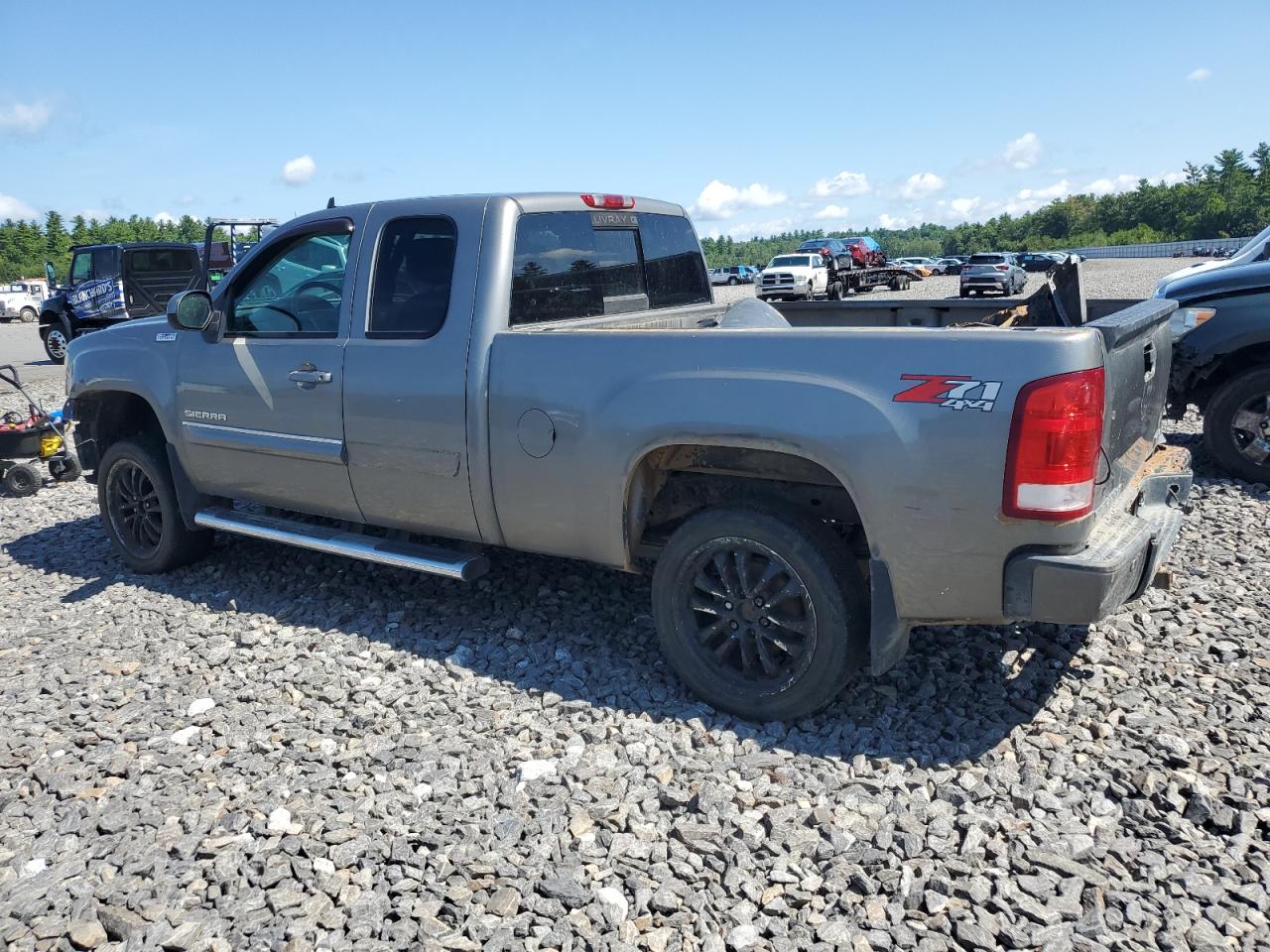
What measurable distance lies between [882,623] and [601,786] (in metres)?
1.15

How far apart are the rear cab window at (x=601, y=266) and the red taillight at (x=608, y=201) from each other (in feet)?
0.16

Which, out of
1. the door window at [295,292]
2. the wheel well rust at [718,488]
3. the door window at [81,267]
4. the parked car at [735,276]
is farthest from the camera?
the parked car at [735,276]

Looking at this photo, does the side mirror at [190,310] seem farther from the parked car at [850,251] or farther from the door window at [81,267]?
the parked car at [850,251]

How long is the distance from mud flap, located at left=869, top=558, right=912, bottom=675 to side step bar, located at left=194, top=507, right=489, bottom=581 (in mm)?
1779

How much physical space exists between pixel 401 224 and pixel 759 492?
215 centimetres

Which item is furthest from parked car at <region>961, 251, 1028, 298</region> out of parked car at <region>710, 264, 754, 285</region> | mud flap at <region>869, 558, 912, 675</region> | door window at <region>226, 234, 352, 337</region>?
mud flap at <region>869, 558, 912, 675</region>

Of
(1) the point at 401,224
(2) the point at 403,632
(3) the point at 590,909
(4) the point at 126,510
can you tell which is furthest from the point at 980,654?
(4) the point at 126,510

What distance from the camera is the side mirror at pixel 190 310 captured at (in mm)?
4961

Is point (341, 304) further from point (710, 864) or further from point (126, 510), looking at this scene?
point (710, 864)

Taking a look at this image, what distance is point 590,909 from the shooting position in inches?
107

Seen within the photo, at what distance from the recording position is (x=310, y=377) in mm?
4594

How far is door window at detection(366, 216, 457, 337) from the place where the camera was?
429 centimetres

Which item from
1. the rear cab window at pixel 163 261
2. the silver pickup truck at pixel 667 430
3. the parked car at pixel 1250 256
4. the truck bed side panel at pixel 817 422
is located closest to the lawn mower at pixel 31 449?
the silver pickup truck at pixel 667 430

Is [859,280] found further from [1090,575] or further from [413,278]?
[1090,575]
